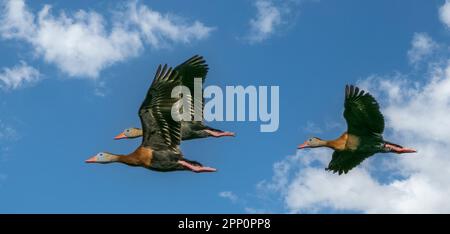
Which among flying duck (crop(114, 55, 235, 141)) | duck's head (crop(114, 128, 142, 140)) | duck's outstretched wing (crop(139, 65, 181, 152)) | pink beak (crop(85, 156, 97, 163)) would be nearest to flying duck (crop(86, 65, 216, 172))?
duck's outstretched wing (crop(139, 65, 181, 152))

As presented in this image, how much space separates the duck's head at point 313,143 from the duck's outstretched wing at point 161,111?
6.36 meters

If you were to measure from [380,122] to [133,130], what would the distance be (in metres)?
7.97

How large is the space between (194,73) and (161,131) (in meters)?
3.75

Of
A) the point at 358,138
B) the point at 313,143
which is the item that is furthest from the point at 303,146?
the point at 358,138

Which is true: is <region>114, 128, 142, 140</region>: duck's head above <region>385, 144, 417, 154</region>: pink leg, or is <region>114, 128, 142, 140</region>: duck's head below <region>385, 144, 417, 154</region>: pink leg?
above

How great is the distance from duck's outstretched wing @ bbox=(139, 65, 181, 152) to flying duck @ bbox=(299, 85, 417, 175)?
5.76 m

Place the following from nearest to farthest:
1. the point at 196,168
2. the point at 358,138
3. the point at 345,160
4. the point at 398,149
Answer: the point at 196,168 < the point at 358,138 < the point at 398,149 < the point at 345,160

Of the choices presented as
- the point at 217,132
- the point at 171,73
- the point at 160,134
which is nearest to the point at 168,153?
the point at 160,134

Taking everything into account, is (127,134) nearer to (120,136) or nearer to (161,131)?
(120,136)

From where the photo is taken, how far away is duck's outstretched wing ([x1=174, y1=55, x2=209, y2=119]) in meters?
27.6

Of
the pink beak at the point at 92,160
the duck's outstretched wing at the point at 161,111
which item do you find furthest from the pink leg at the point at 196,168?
the pink beak at the point at 92,160

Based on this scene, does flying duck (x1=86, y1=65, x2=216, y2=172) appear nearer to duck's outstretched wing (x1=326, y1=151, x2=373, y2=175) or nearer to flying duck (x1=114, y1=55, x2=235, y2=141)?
flying duck (x1=114, y1=55, x2=235, y2=141)

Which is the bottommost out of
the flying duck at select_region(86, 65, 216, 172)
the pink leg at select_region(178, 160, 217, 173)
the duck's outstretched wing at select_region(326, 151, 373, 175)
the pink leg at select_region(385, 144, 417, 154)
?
the pink leg at select_region(178, 160, 217, 173)

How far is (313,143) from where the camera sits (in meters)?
29.7
